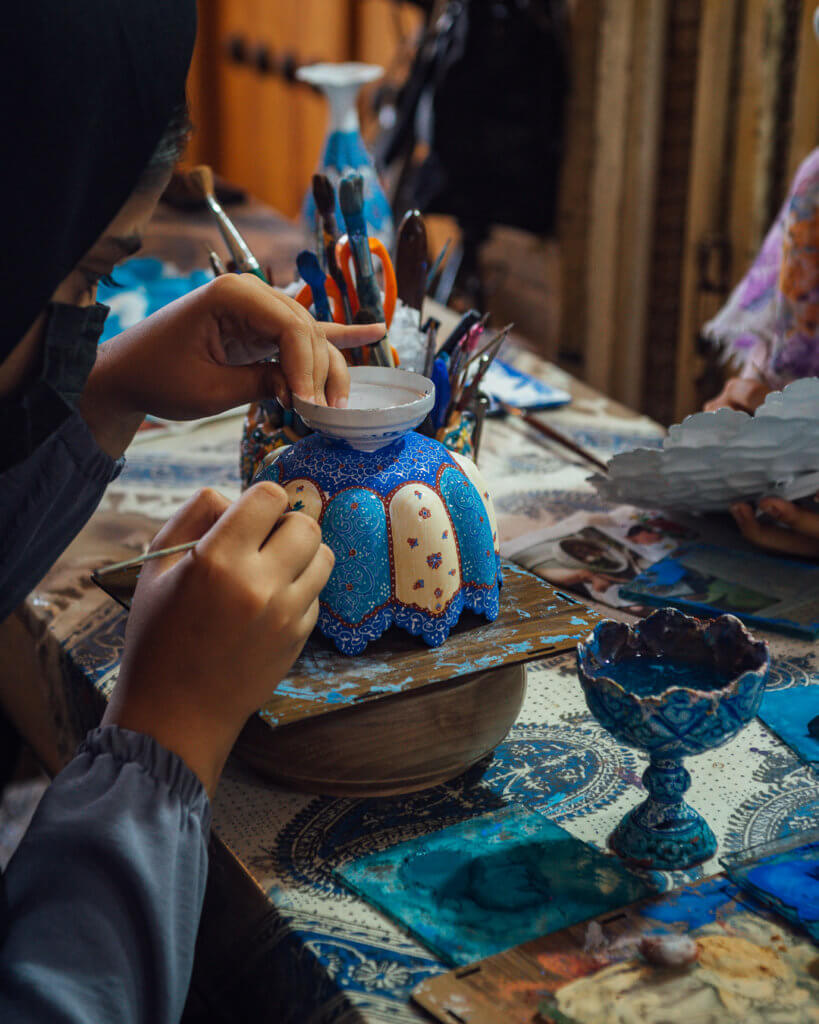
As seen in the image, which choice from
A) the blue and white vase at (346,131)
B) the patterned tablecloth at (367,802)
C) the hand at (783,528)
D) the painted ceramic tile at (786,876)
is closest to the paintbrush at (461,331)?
the patterned tablecloth at (367,802)

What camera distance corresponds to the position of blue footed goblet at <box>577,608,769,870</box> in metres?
0.70

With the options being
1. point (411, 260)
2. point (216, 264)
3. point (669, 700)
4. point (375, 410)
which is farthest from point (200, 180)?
point (669, 700)

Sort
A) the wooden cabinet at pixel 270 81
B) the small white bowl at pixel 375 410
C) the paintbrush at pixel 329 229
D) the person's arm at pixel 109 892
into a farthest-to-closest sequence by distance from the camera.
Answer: the wooden cabinet at pixel 270 81, the paintbrush at pixel 329 229, the small white bowl at pixel 375 410, the person's arm at pixel 109 892

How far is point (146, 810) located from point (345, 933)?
16 cm

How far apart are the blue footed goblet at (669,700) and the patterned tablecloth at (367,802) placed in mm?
26

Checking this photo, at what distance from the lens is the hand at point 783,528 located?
3.75 ft

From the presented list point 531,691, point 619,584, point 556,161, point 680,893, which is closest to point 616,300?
point 556,161

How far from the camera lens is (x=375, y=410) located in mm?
837

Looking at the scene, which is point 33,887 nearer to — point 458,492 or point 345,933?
point 345,933

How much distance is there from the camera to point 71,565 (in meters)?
1.22

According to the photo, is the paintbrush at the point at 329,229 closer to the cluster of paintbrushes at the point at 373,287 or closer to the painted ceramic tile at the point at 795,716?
the cluster of paintbrushes at the point at 373,287

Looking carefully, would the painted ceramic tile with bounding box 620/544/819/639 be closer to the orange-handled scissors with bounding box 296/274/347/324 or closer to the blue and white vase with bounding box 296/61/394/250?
the orange-handled scissors with bounding box 296/274/347/324

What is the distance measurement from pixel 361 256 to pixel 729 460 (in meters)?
0.44

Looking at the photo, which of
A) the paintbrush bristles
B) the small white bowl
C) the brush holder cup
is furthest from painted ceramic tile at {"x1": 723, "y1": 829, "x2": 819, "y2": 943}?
the paintbrush bristles
